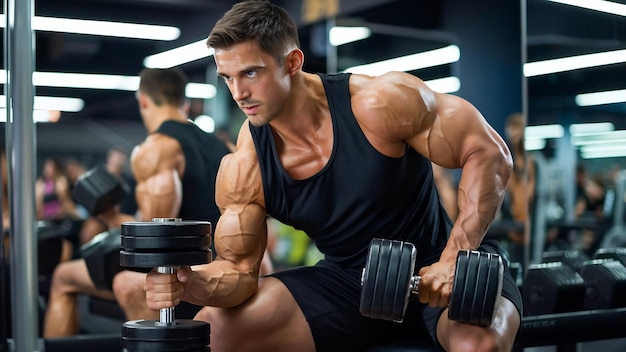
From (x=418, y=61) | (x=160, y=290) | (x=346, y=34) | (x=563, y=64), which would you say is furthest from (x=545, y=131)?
(x=160, y=290)

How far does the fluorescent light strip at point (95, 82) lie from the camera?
5.82 meters

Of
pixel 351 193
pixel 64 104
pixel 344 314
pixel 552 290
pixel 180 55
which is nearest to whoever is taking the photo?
pixel 351 193

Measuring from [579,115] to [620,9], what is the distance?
5.13 ft

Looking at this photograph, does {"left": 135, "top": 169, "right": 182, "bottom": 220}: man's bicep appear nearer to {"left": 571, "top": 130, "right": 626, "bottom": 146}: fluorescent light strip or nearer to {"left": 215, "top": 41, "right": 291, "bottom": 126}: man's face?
{"left": 215, "top": 41, "right": 291, "bottom": 126}: man's face

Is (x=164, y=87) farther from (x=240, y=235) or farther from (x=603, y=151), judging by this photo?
(x=603, y=151)

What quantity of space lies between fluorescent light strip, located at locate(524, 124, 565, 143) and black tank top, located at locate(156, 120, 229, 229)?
7.41ft

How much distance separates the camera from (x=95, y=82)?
238 inches

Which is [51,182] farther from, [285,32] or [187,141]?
[285,32]

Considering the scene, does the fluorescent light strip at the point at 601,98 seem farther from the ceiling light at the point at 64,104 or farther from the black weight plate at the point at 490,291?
the ceiling light at the point at 64,104

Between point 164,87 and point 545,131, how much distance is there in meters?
2.47

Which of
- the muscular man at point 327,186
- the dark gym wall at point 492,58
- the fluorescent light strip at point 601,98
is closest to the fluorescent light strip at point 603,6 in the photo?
the fluorescent light strip at point 601,98

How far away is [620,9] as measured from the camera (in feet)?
10.7

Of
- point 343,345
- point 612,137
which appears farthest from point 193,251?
point 612,137

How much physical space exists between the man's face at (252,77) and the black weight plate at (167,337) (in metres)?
0.52
